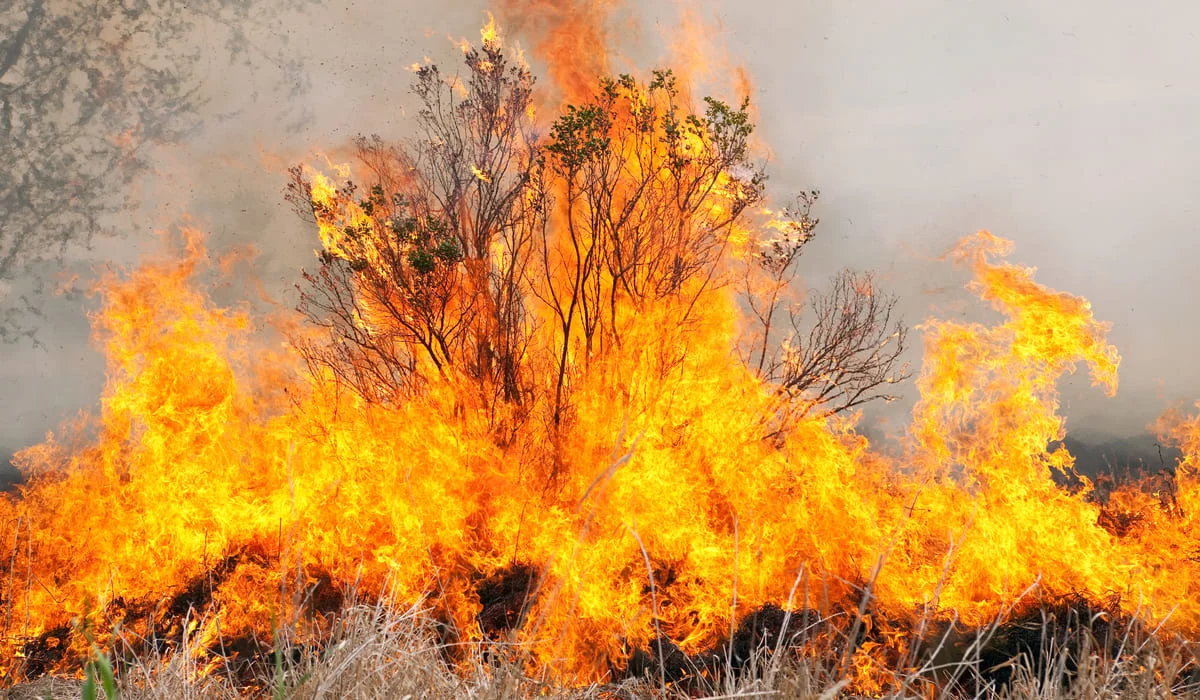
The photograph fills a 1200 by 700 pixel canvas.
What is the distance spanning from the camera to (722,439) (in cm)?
1474

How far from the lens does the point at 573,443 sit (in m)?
15.2

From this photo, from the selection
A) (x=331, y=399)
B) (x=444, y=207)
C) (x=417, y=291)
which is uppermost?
(x=444, y=207)

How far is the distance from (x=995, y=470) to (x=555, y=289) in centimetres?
881

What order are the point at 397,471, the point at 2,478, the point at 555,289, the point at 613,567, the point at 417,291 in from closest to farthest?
the point at 613,567
the point at 397,471
the point at 417,291
the point at 555,289
the point at 2,478

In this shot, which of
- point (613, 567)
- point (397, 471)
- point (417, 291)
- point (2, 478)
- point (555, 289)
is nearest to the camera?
point (613, 567)

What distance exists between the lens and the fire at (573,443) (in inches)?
529

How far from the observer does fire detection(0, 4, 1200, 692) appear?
529 inches

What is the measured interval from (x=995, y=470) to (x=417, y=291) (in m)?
11.0

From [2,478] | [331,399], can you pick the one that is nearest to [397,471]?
[331,399]

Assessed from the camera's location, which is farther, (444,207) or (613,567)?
(444,207)

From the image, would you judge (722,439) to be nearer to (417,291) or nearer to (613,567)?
(613,567)

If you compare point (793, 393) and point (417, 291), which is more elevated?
point (417, 291)

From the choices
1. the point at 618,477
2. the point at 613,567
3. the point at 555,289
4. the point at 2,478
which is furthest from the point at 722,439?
the point at 2,478

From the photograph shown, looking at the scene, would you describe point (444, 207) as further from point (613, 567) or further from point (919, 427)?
point (919, 427)
